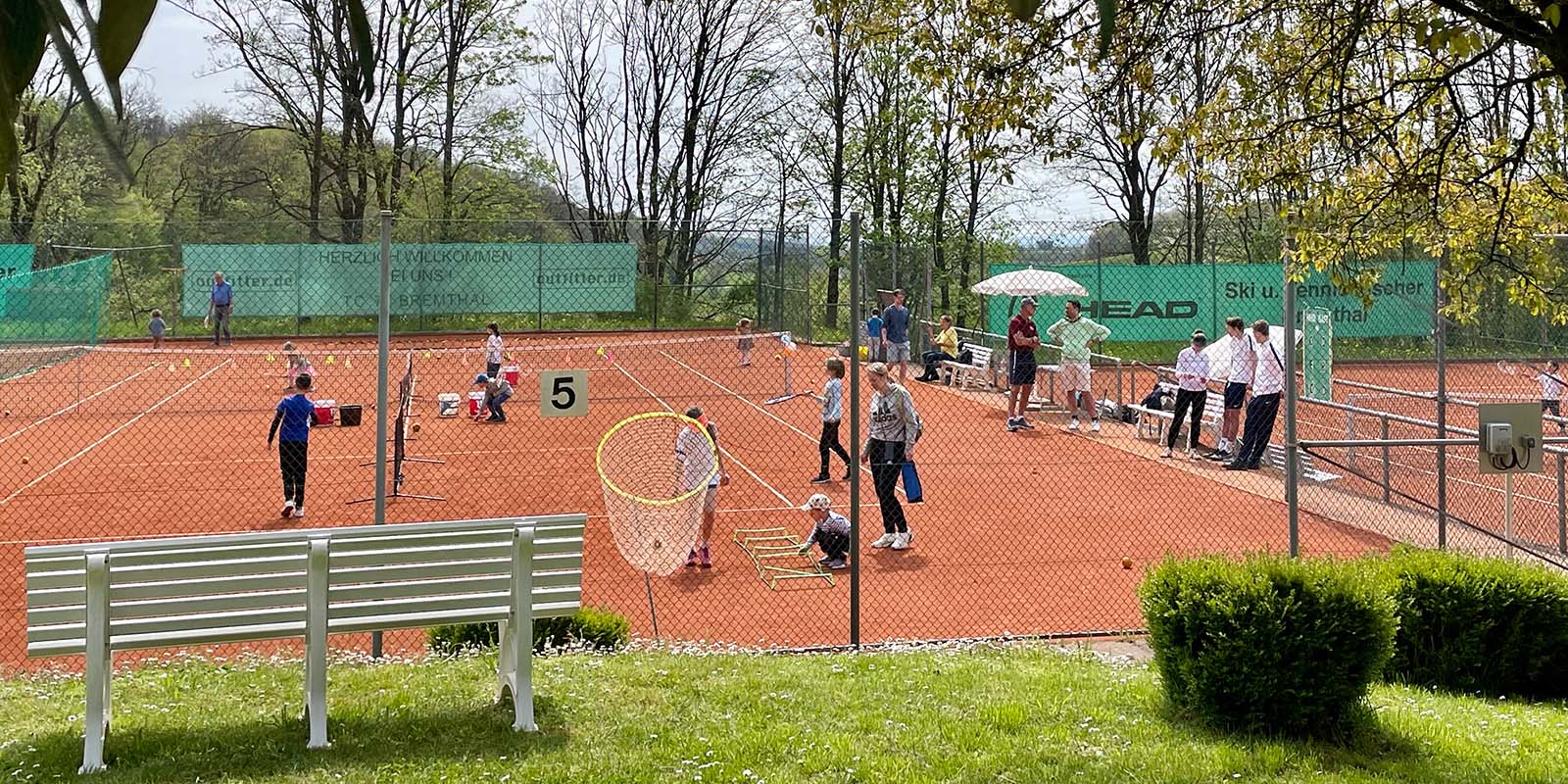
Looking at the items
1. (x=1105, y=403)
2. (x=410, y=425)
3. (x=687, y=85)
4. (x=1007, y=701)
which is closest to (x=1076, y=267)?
(x=1105, y=403)

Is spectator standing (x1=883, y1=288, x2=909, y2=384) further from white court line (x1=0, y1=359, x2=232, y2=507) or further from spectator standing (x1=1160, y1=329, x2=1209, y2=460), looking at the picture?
white court line (x1=0, y1=359, x2=232, y2=507)

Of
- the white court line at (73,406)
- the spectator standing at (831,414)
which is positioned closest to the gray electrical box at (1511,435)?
the spectator standing at (831,414)

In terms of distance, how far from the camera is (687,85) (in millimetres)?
47062

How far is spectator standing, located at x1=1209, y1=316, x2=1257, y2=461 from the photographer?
47.8ft

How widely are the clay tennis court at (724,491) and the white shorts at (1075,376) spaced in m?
0.68

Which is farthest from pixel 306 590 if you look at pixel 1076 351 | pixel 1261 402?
pixel 1076 351

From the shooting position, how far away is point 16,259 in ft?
84.6

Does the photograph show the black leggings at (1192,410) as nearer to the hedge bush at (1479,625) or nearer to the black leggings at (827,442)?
the black leggings at (827,442)

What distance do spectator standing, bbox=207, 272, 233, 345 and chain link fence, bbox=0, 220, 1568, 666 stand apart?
0.11 meters

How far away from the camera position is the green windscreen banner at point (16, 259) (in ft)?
83.0

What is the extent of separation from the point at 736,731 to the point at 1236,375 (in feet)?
35.0

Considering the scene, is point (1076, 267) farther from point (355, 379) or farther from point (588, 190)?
point (588, 190)

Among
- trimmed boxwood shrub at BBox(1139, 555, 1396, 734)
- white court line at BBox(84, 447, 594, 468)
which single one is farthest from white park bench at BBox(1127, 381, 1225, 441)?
trimmed boxwood shrub at BBox(1139, 555, 1396, 734)

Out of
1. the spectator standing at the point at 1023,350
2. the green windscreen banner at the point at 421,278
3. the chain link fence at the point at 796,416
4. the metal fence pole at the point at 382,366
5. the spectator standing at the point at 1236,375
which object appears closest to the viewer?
the metal fence pole at the point at 382,366
